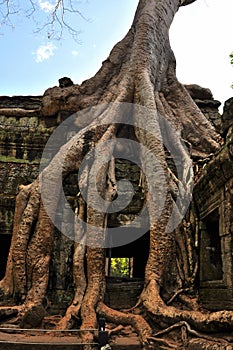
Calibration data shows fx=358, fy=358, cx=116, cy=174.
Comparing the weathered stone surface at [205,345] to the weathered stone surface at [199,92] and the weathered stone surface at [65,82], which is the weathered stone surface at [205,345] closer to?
the weathered stone surface at [65,82]

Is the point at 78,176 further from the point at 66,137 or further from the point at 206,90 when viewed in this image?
the point at 206,90

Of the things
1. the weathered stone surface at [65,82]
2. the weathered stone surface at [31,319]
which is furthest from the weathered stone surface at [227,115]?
the weathered stone surface at [65,82]

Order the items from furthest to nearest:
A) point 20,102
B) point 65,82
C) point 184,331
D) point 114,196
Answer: point 20,102 → point 65,82 → point 114,196 → point 184,331

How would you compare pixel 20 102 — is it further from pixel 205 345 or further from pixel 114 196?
pixel 205 345

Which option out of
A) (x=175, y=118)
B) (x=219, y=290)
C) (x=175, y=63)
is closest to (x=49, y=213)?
(x=219, y=290)

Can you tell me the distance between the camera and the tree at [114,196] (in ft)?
11.0

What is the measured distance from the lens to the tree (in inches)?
132

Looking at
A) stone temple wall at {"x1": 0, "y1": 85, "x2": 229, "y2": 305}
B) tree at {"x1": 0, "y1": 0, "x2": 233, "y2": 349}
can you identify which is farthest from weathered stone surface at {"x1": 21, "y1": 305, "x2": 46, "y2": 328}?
stone temple wall at {"x1": 0, "y1": 85, "x2": 229, "y2": 305}

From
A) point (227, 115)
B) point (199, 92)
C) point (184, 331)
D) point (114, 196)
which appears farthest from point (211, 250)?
point (199, 92)

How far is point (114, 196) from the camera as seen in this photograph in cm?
427

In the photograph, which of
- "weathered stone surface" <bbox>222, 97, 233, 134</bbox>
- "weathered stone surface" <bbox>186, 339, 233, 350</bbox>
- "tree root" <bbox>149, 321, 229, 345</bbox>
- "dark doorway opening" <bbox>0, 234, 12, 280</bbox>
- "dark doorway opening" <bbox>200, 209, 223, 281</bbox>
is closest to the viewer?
"weathered stone surface" <bbox>186, 339, 233, 350</bbox>

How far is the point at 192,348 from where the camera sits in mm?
2498

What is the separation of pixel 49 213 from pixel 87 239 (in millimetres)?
545

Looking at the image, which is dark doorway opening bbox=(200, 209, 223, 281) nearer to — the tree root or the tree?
the tree
